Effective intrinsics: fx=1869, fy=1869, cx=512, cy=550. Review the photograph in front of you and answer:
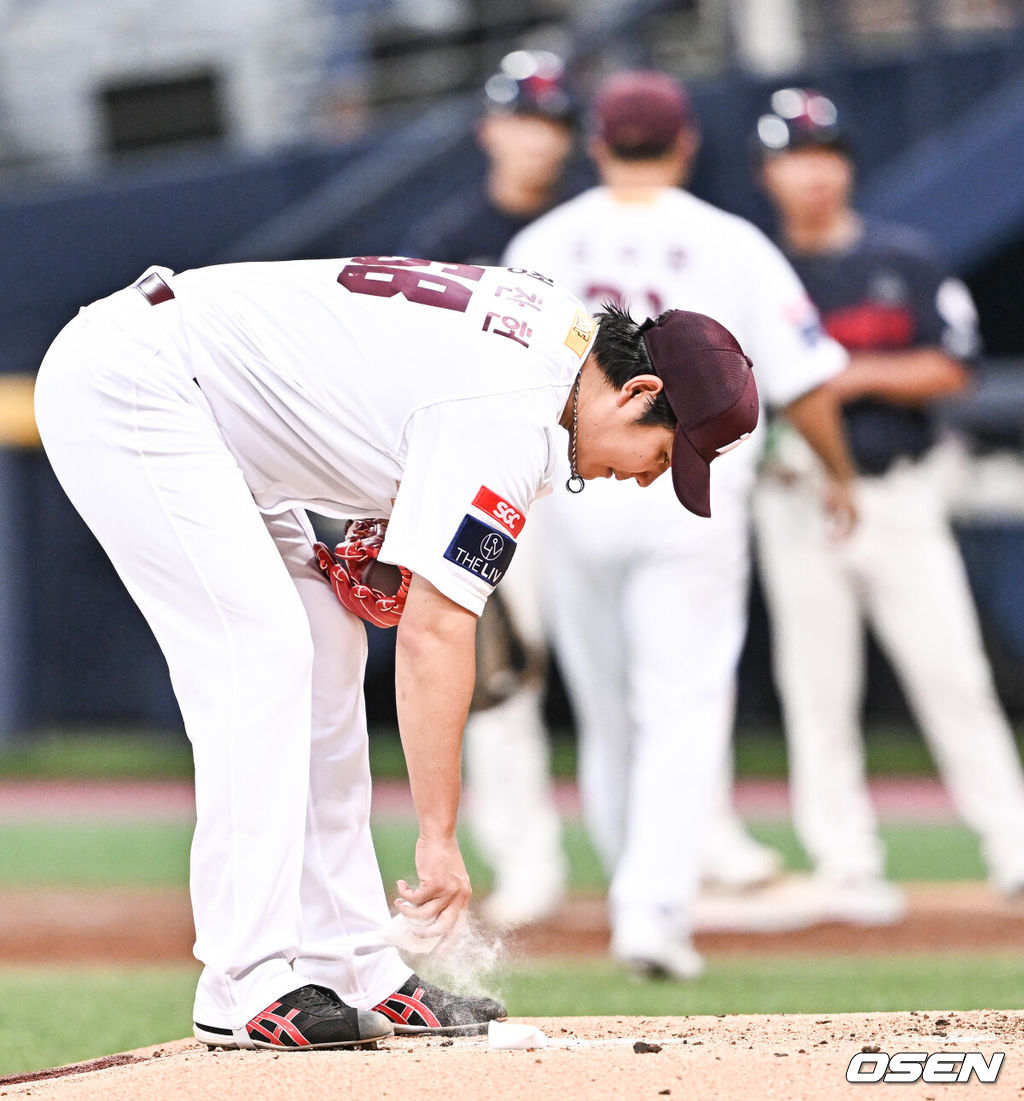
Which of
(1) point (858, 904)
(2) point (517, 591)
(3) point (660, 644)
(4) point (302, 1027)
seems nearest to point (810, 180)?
(2) point (517, 591)

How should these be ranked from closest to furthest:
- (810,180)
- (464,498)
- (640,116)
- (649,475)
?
(464,498) < (649,475) < (640,116) < (810,180)

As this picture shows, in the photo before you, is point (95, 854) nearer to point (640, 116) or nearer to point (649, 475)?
point (640, 116)

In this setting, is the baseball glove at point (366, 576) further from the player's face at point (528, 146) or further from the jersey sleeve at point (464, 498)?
the player's face at point (528, 146)

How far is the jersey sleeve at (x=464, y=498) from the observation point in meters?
3.13

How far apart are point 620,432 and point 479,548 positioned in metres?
0.41

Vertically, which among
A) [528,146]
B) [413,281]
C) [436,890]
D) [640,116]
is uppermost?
[528,146]

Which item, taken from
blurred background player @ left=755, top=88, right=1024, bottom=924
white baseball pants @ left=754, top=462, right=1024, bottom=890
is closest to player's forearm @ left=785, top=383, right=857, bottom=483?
blurred background player @ left=755, top=88, right=1024, bottom=924

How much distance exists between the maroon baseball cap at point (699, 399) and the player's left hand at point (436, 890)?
2.50ft

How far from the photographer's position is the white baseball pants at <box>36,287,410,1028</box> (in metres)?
3.40

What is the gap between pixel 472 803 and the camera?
6.71 metres

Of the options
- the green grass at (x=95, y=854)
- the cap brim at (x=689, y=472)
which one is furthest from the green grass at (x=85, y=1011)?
the green grass at (x=95, y=854)

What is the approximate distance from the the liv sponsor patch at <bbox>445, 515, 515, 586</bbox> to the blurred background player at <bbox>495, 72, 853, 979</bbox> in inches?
80.5

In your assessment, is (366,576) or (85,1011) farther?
(85,1011)

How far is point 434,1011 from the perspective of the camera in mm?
3791
